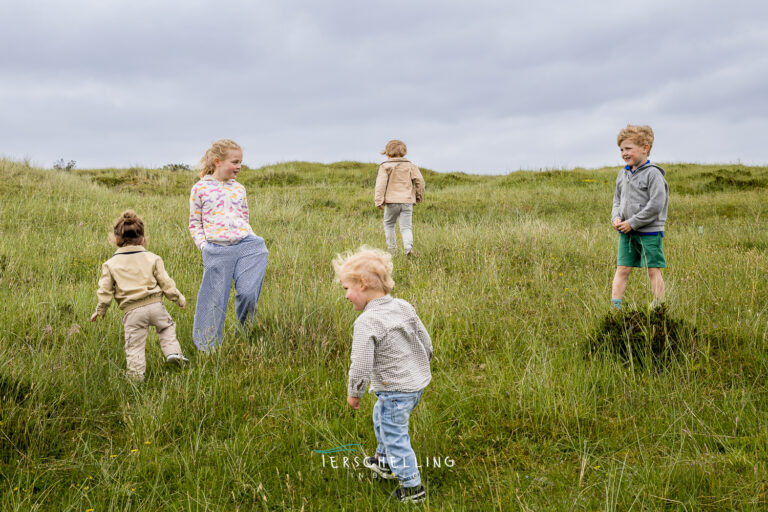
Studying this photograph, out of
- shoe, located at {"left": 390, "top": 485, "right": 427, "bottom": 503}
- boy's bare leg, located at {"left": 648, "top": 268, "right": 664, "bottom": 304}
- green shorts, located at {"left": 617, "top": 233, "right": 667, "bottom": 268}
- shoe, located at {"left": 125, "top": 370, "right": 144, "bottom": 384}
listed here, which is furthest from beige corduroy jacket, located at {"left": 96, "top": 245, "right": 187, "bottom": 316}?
boy's bare leg, located at {"left": 648, "top": 268, "right": 664, "bottom": 304}

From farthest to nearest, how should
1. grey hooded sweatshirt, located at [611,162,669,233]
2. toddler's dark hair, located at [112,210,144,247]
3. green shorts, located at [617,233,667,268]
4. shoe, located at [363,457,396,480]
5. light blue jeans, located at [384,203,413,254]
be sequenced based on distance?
light blue jeans, located at [384,203,413,254] < green shorts, located at [617,233,667,268] < grey hooded sweatshirt, located at [611,162,669,233] < toddler's dark hair, located at [112,210,144,247] < shoe, located at [363,457,396,480]

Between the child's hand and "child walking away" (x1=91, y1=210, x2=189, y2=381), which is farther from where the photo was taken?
the child's hand

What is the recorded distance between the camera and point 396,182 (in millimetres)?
9445

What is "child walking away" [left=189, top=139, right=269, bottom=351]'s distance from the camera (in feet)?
15.4

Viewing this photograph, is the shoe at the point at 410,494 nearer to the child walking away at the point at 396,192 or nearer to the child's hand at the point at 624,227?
the child's hand at the point at 624,227

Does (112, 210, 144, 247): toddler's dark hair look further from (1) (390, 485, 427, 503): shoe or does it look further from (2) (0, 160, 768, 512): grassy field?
(1) (390, 485, 427, 503): shoe

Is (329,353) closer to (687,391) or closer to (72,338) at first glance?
(72,338)

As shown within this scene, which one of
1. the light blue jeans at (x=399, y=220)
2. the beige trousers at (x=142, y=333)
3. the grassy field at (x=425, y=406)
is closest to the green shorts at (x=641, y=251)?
the grassy field at (x=425, y=406)

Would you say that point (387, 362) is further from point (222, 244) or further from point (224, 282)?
point (222, 244)

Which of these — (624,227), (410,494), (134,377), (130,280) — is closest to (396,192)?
(624,227)

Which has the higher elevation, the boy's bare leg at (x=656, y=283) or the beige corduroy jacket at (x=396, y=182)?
the beige corduroy jacket at (x=396, y=182)

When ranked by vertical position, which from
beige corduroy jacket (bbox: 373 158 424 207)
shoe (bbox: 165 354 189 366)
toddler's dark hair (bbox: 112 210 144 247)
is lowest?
shoe (bbox: 165 354 189 366)

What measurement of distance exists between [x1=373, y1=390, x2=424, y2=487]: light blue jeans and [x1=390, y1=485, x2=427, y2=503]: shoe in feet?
0.14

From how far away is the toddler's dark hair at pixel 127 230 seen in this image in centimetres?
434
